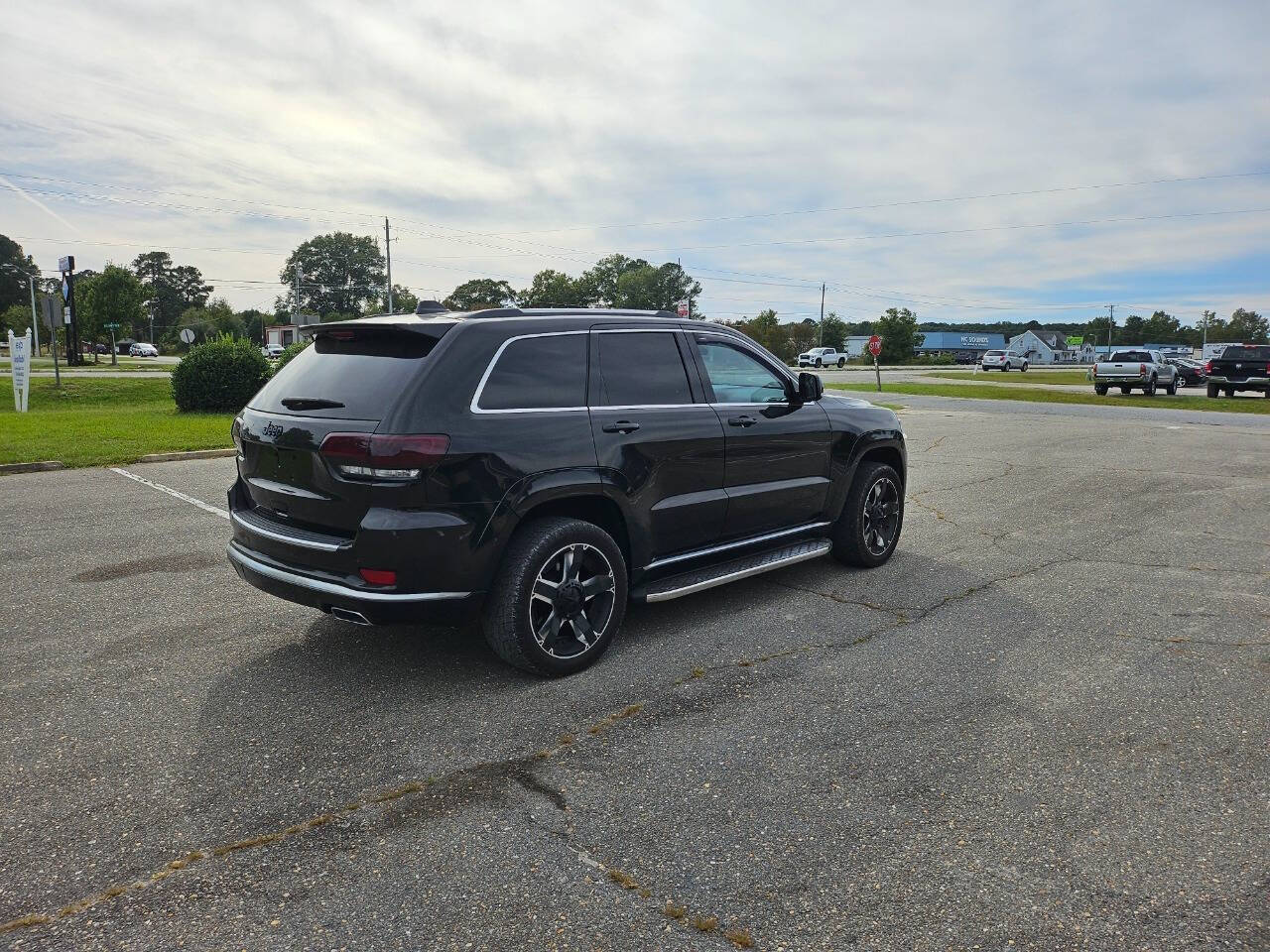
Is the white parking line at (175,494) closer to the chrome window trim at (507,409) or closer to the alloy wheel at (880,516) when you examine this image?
the chrome window trim at (507,409)

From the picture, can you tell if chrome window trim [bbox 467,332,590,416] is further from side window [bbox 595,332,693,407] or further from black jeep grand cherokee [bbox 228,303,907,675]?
side window [bbox 595,332,693,407]

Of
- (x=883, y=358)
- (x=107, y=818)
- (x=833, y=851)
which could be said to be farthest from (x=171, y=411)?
(x=883, y=358)

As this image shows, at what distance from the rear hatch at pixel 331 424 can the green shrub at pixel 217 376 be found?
14.6m

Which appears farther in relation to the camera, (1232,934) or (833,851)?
(833,851)

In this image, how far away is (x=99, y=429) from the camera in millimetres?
14234

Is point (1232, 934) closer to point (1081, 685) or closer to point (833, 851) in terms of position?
point (833, 851)

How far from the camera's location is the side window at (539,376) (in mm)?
4219

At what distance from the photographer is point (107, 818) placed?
304 centimetres

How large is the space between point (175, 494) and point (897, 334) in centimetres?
9404

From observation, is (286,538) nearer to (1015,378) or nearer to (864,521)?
(864,521)

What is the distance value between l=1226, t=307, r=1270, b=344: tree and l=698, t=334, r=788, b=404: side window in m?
182

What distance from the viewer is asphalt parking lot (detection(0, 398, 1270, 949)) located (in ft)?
8.43

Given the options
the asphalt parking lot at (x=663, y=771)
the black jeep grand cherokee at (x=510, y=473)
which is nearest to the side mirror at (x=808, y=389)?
the black jeep grand cherokee at (x=510, y=473)

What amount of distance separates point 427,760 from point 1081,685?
3.07 m
